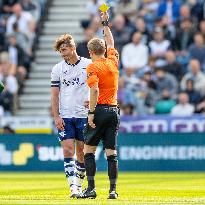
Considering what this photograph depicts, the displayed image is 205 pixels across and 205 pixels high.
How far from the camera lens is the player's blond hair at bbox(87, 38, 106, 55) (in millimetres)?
14945

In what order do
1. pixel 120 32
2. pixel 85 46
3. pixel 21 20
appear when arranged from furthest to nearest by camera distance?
pixel 21 20, pixel 120 32, pixel 85 46

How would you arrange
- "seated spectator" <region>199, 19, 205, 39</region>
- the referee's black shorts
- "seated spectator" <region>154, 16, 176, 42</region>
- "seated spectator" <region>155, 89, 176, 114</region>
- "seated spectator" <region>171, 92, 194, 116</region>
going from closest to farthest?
the referee's black shorts → "seated spectator" <region>171, 92, 194, 116</region> → "seated spectator" <region>155, 89, 176, 114</region> → "seated spectator" <region>199, 19, 205, 39</region> → "seated spectator" <region>154, 16, 176, 42</region>

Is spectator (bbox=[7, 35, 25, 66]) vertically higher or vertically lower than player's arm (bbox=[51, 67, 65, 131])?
higher

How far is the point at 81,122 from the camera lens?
1609cm

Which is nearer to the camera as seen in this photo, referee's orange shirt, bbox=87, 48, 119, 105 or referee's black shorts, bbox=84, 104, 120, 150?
referee's orange shirt, bbox=87, 48, 119, 105

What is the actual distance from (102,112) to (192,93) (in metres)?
12.7

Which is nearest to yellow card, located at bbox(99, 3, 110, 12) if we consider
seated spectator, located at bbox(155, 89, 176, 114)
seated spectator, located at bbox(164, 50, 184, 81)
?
seated spectator, located at bbox(155, 89, 176, 114)

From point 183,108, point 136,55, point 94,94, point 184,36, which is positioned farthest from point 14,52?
point 94,94

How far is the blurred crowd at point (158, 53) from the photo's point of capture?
27.8 metres

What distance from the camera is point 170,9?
30641 millimetres

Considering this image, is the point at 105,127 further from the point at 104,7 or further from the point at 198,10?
the point at 198,10

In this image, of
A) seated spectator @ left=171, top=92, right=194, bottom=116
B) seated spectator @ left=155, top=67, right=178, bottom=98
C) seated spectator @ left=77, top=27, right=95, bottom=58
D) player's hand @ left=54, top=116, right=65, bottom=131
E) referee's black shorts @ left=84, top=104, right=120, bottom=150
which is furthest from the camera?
seated spectator @ left=77, top=27, right=95, bottom=58

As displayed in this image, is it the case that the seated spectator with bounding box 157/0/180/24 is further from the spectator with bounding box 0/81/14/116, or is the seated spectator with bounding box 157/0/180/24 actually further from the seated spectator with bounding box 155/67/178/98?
the spectator with bounding box 0/81/14/116

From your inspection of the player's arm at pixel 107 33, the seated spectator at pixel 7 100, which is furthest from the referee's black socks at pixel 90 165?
the seated spectator at pixel 7 100
